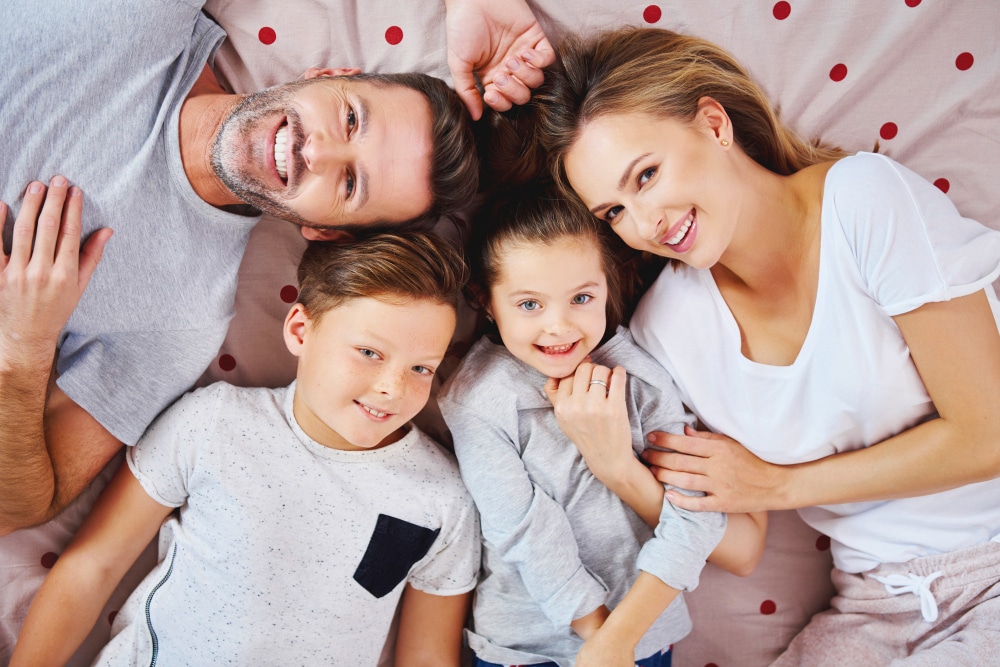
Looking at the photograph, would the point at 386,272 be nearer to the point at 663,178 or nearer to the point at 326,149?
the point at 326,149

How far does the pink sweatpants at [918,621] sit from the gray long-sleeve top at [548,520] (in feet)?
1.25

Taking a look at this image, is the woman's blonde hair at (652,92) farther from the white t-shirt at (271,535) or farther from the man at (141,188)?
the white t-shirt at (271,535)

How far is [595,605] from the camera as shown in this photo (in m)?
1.62

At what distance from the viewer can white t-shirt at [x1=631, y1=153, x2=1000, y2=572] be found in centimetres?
141

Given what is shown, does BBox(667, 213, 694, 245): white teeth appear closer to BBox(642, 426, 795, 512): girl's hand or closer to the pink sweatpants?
BBox(642, 426, 795, 512): girl's hand

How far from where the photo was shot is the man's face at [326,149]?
4.85 feet

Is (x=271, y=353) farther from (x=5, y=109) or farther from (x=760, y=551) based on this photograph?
(x=760, y=551)

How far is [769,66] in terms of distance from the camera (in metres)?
1.72

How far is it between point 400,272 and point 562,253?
1.11ft

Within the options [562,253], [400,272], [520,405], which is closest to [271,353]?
[400,272]

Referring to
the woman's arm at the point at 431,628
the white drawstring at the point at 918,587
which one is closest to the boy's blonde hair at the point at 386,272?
the woman's arm at the point at 431,628

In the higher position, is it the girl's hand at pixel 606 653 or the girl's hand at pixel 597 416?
the girl's hand at pixel 597 416

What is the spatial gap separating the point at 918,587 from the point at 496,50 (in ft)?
5.08

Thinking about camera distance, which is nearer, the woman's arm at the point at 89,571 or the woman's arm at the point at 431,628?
the woman's arm at the point at 89,571
